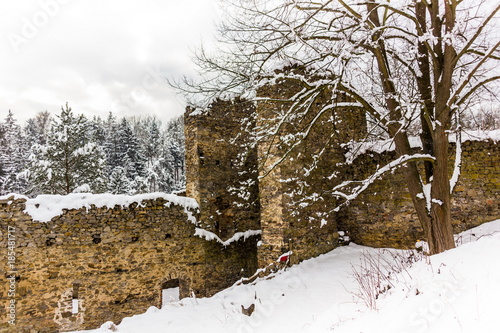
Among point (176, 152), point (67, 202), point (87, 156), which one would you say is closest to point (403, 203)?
point (67, 202)

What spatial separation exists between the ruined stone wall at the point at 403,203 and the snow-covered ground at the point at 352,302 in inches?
16.6

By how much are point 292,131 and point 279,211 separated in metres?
2.01

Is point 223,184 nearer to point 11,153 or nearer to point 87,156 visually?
point 87,156

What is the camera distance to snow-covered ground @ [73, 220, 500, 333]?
236 centimetres

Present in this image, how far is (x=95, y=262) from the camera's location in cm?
790

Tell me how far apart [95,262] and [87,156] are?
9.40m

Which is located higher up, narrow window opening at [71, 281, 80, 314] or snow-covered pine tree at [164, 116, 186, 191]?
snow-covered pine tree at [164, 116, 186, 191]

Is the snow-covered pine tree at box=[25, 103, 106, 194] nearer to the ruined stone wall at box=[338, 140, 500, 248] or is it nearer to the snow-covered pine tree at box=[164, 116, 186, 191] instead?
the ruined stone wall at box=[338, 140, 500, 248]

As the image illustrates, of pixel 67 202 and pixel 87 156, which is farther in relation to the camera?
pixel 87 156

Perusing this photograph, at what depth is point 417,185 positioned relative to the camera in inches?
174

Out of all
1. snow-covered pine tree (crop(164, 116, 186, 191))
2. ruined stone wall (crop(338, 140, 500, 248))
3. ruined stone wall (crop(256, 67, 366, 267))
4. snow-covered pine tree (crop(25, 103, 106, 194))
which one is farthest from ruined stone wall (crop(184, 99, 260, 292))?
snow-covered pine tree (crop(164, 116, 186, 191))

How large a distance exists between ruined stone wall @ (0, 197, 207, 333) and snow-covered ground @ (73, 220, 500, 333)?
9.23ft

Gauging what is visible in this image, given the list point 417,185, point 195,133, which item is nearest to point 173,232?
point 195,133

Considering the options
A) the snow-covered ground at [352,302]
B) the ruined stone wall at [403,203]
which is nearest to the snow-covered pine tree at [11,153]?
the snow-covered ground at [352,302]
